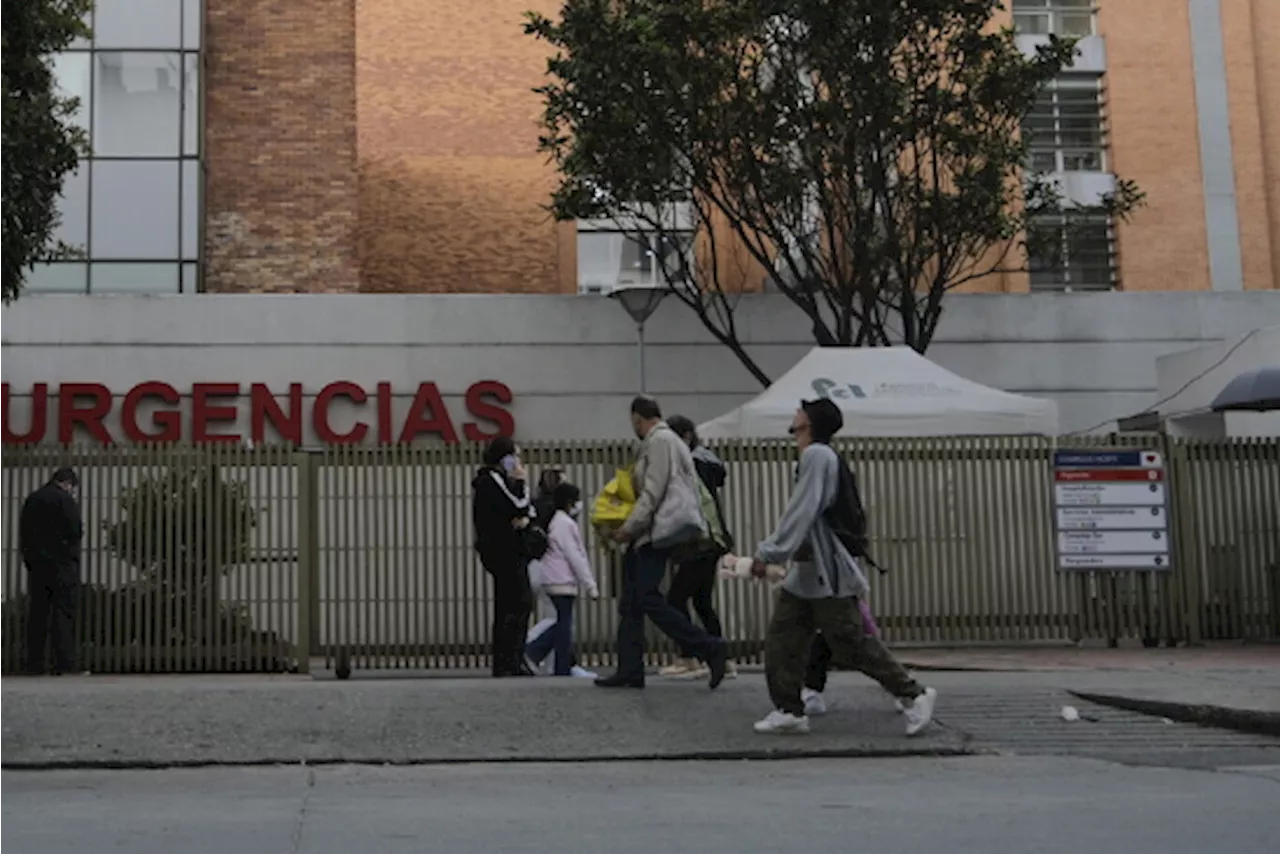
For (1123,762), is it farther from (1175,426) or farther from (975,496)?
(1175,426)

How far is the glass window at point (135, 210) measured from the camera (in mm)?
19516

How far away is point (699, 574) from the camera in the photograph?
995cm

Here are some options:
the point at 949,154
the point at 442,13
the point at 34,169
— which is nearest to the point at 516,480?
the point at 34,169

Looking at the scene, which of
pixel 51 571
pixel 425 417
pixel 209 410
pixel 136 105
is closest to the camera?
pixel 51 571

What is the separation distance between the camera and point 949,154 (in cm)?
1736

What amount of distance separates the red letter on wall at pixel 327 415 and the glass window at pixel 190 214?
9.16 ft

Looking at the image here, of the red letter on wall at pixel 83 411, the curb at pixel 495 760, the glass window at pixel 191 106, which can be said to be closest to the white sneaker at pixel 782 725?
the curb at pixel 495 760

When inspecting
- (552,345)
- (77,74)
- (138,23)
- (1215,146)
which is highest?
(138,23)

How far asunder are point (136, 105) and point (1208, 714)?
15520mm

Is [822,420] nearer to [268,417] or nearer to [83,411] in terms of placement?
[268,417]

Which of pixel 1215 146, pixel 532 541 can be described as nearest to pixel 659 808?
pixel 532 541

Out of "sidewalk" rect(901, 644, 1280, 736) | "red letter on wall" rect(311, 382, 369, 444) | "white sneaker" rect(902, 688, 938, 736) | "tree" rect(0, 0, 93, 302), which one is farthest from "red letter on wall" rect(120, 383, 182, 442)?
"white sneaker" rect(902, 688, 938, 736)

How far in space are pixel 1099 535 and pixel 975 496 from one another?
111cm

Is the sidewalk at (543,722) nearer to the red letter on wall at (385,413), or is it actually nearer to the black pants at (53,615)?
the black pants at (53,615)
